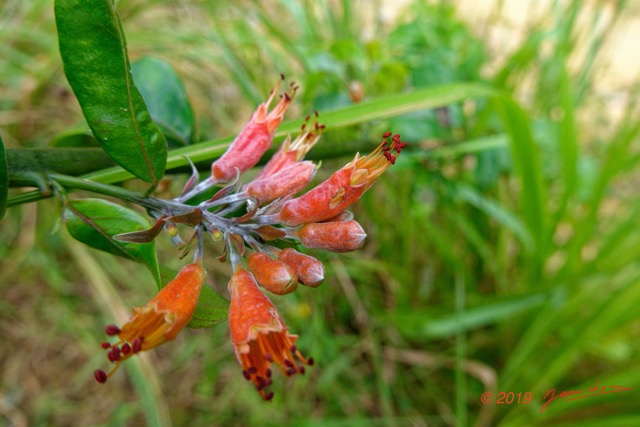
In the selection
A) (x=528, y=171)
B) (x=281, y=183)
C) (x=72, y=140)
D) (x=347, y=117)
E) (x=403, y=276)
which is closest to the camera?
(x=281, y=183)

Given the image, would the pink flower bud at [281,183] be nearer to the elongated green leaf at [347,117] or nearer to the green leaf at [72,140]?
the elongated green leaf at [347,117]

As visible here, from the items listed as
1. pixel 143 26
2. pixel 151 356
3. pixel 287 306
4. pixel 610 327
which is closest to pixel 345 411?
pixel 287 306

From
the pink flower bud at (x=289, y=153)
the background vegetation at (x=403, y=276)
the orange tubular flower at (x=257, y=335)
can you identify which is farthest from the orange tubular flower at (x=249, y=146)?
the background vegetation at (x=403, y=276)

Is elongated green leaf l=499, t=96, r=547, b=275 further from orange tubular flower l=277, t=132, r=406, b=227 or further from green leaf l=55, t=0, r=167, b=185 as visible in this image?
green leaf l=55, t=0, r=167, b=185

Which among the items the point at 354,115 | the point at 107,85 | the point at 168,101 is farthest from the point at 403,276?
the point at 107,85

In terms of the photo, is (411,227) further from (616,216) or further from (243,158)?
(243,158)

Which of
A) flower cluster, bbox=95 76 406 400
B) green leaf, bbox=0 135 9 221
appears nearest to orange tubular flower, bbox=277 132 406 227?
flower cluster, bbox=95 76 406 400

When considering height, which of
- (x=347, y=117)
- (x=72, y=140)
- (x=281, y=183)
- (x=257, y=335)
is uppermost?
(x=72, y=140)

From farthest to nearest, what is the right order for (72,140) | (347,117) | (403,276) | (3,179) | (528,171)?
(403,276), (528,171), (347,117), (72,140), (3,179)

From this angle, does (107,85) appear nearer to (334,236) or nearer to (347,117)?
(334,236)
